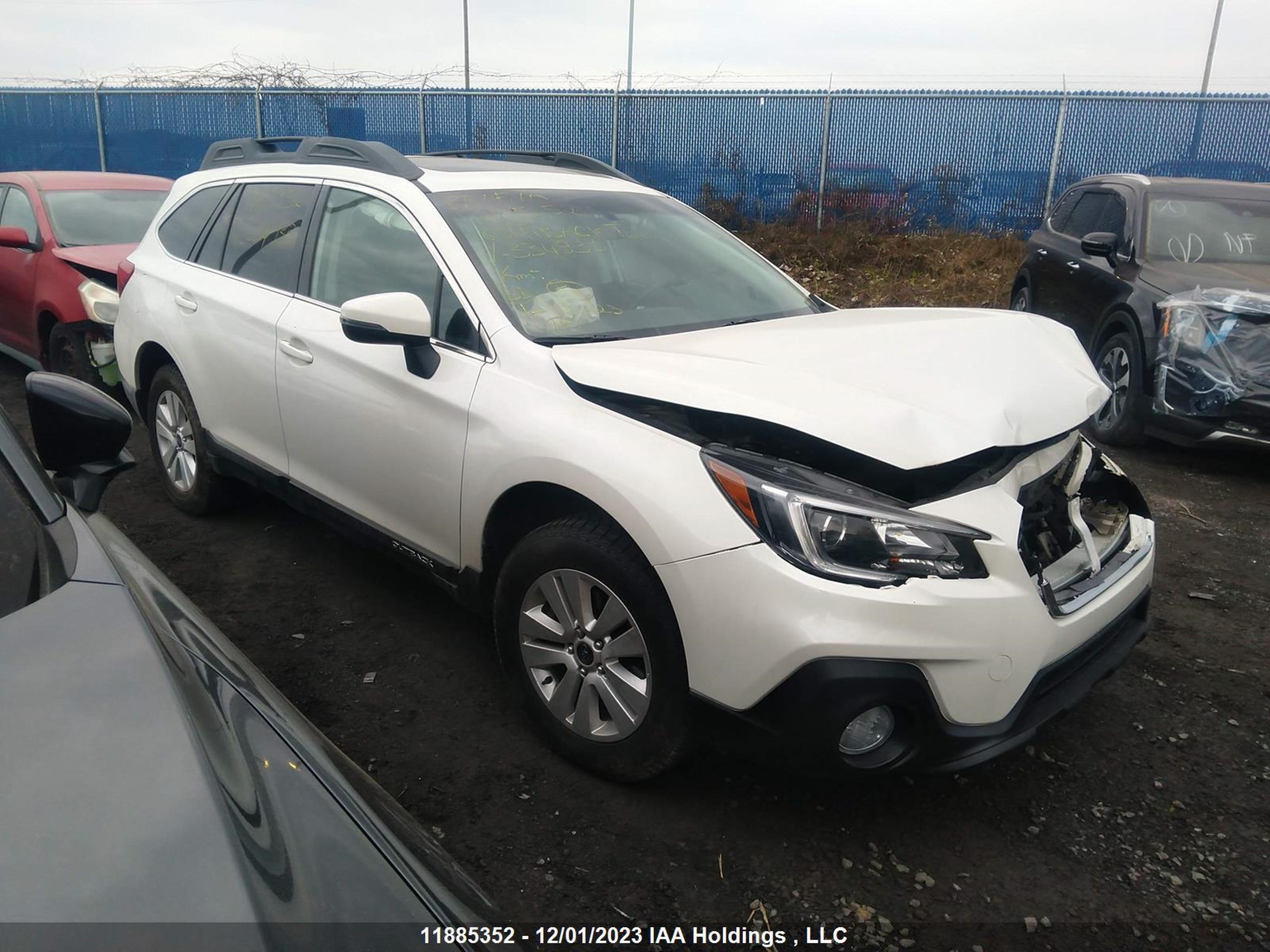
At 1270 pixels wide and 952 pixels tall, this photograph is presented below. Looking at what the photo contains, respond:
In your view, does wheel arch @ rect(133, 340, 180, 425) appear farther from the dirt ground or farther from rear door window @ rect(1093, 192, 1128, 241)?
rear door window @ rect(1093, 192, 1128, 241)

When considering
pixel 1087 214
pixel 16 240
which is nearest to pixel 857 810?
pixel 16 240

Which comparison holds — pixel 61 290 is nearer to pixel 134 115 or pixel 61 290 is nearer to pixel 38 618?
pixel 38 618

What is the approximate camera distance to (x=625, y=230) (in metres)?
3.58

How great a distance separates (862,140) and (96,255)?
1036cm

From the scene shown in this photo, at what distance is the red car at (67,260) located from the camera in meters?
5.93

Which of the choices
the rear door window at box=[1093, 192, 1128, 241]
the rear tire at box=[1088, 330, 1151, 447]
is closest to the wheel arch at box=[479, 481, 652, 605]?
the rear tire at box=[1088, 330, 1151, 447]

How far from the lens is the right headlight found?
2.16 m

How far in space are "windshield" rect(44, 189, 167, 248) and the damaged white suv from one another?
10.9 ft

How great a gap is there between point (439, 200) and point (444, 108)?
12.8 meters

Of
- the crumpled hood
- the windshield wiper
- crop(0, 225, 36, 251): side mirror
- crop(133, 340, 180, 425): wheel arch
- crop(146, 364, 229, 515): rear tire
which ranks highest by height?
the windshield wiper

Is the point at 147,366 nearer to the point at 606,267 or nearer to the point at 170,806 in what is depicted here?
the point at 606,267

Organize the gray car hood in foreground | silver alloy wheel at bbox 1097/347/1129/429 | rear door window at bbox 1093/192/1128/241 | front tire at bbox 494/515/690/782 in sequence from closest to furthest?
the gray car hood in foreground → front tire at bbox 494/515/690/782 → silver alloy wheel at bbox 1097/347/1129/429 → rear door window at bbox 1093/192/1128/241

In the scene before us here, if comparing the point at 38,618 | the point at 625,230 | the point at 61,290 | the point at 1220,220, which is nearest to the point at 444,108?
the point at 61,290

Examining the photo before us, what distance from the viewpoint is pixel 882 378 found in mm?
2484
